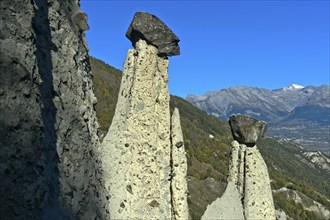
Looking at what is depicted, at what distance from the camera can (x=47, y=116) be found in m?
6.69

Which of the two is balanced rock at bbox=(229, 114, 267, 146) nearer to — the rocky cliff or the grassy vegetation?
the rocky cliff

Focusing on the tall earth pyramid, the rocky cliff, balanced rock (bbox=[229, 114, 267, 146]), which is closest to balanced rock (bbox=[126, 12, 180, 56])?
the tall earth pyramid

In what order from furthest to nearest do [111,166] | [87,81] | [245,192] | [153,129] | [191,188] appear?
[191,188] → [245,192] → [153,129] → [111,166] → [87,81]

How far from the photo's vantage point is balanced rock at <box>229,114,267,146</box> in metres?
16.0

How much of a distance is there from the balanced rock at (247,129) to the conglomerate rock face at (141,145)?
109 inches

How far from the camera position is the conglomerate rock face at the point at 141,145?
12930mm

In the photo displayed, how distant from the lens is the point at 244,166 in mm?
16000

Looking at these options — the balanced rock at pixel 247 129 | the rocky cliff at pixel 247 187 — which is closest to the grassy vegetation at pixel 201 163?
the rocky cliff at pixel 247 187

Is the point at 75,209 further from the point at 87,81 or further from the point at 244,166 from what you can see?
the point at 244,166

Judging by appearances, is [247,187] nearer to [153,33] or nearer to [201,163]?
[153,33]

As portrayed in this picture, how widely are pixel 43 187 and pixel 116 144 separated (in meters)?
7.47

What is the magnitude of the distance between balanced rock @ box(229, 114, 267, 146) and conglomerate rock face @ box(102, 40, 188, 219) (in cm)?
277

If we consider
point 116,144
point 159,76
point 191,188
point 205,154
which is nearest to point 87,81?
point 116,144

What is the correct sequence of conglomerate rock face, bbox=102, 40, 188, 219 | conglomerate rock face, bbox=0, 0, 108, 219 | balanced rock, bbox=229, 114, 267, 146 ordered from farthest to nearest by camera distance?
1. balanced rock, bbox=229, 114, 267, 146
2. conglomerate rock face, bbox=102, 40, 188, 219
3. conglomerate rock face, bbox=0, 0, 108, 219
